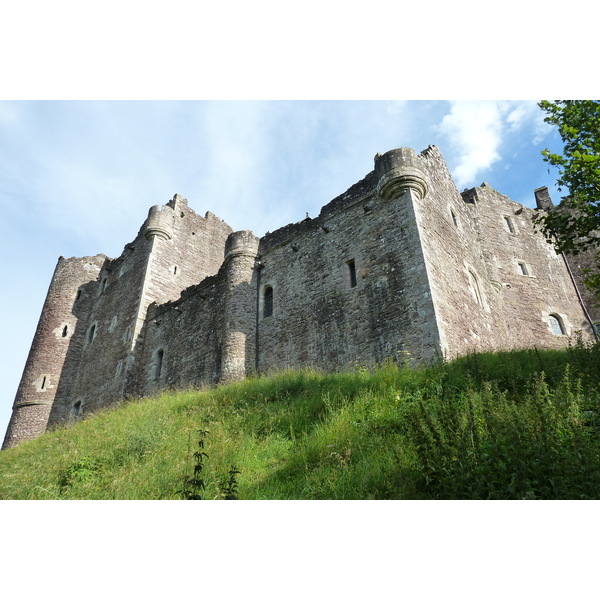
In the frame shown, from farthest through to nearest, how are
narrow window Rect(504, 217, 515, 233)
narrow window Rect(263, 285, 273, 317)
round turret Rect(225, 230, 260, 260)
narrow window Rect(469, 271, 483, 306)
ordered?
narrow window Rect(504, 217, 515, 233), round turret Rect(225, 230, 260, 260), narrow window Rect(263, 285, 273, 317), narrow window Rect(469, 271, 483, 306)

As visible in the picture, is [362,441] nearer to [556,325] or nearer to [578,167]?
[578,167]

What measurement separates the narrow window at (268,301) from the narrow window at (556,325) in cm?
1152

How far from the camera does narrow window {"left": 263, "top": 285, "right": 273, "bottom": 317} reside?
15445 millimetres

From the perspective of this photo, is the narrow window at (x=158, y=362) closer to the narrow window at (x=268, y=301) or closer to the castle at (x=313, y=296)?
the castle at (x=313, y=296)

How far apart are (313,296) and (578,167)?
7.56 m

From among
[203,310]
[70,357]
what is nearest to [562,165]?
[203,310]

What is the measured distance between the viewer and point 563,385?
21.1 feet

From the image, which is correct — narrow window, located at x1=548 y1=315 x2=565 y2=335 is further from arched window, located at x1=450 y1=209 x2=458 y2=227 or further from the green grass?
the green grass

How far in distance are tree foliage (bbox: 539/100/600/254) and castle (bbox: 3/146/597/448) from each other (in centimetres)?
313

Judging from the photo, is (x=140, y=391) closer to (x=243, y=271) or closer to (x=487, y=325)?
(x=243, y=271)

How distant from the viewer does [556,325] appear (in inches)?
748

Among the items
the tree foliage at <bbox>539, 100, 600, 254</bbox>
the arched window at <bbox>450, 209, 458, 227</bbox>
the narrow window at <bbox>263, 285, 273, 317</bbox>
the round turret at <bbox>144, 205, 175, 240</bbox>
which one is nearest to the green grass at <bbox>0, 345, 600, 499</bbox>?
the tree foliage at <bbox>539, 100, 600, 254</bbox>

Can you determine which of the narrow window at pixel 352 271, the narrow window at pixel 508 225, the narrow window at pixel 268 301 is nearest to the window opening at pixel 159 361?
the narrow window at pixel 268 301

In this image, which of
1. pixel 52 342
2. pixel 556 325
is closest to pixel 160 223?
pixel 52 342
